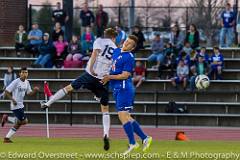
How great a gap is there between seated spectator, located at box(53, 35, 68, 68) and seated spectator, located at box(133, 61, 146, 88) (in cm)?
353

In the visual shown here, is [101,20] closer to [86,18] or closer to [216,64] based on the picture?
[86,18]

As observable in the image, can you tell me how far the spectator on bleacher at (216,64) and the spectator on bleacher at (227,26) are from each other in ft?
7.31

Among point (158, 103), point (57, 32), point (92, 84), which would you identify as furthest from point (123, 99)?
point (57, 32)

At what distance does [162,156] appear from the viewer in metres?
16.7

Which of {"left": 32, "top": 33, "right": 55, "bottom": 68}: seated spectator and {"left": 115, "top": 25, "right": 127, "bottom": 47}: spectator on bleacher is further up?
{"left": 115, "top": 25, "right": 127, "bottom": 47}: spectator on bleacher

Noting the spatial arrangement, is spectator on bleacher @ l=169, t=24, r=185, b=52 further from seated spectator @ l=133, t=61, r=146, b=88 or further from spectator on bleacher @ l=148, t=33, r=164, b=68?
seated spectator @ l=133, t=61, r=146, b=88

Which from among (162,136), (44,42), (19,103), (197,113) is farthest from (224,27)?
(19,103)

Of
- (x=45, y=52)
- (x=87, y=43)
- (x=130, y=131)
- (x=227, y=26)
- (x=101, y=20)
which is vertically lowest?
(x=130, y=131)

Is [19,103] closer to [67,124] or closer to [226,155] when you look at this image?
[226,155]

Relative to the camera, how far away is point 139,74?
33.7 metres

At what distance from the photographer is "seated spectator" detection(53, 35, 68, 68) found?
116 feet

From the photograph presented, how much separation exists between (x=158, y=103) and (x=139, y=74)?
63.4 inches

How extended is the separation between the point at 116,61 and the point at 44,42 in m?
18.1

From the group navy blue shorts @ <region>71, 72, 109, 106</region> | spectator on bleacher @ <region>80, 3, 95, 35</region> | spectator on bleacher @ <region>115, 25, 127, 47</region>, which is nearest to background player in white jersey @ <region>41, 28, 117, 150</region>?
navy blue shorts @ <region>71, 72, 109, 106</region>
